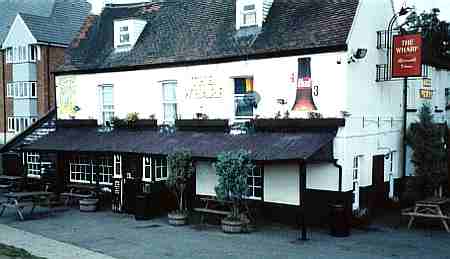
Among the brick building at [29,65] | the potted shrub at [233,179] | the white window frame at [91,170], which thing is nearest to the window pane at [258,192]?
the potted shrub at [233,179]

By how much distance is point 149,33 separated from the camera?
21562 millimetres

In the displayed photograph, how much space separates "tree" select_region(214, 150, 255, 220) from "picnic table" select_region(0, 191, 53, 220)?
23.5 ft

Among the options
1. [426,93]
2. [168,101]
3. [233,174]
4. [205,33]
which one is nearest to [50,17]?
[168,101]

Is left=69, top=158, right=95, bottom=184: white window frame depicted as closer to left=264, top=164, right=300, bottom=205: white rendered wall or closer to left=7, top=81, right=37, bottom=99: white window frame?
left=264, top=164, right=300, bottom=205: white rendered wall

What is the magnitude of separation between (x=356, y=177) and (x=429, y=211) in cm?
242

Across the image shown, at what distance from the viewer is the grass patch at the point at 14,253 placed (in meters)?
11.2

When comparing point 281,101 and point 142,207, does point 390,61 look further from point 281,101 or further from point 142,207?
point 142,207

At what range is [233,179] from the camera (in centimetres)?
1495

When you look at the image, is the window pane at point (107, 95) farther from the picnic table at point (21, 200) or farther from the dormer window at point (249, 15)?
the dormer window at point (249, 15)

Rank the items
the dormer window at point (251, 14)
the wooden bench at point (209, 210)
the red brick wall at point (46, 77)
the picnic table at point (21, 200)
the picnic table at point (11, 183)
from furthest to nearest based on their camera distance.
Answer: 1. the red brick wall at point (46, 77)
2. the picnic table at point (11, 183)
3. the dormer window at point (251, 14)
4. the picnic table at point (21, 200)
5. the wooden bench at point (209, 210)

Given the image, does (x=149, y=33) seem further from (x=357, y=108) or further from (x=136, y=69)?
(x=357, y=108)

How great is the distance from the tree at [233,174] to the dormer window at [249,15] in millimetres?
5526

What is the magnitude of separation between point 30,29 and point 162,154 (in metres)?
18.7

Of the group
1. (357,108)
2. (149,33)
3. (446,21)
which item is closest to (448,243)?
(357,108)
